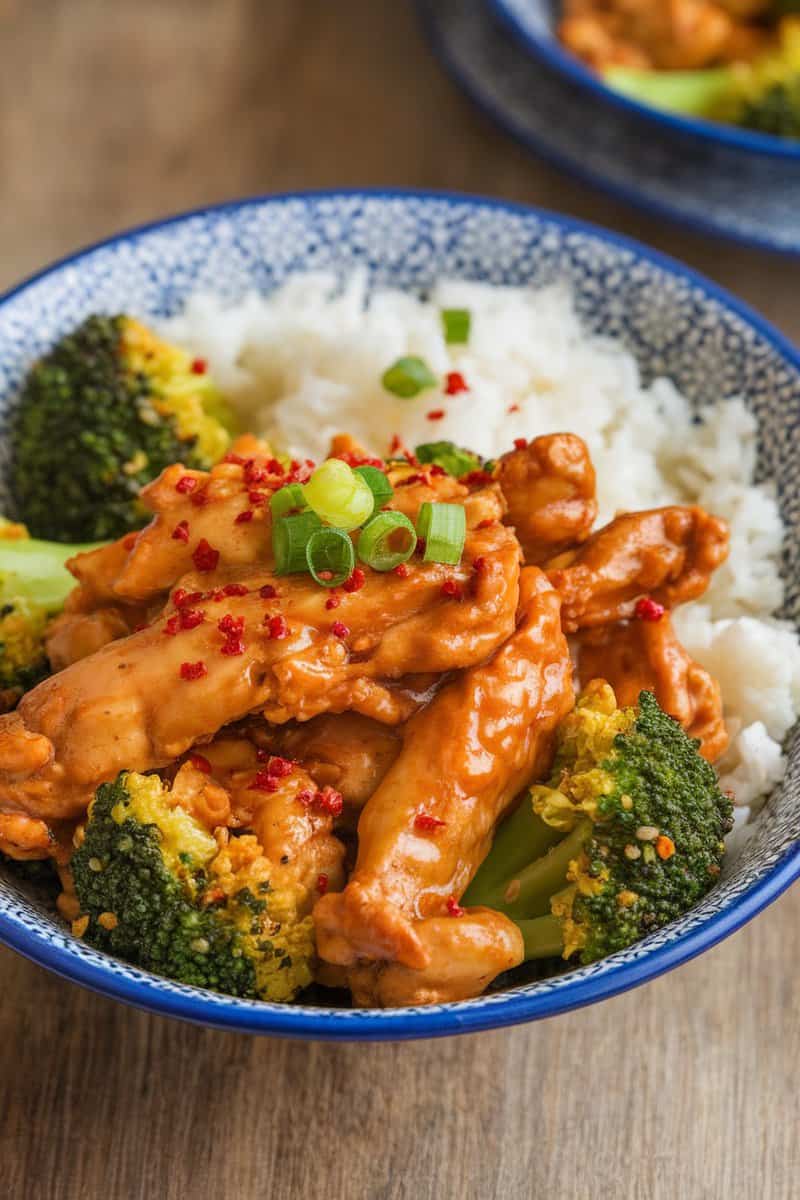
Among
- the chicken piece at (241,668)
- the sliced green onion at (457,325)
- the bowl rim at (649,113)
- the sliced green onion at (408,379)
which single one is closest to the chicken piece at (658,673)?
the chicken piece at (241,668)

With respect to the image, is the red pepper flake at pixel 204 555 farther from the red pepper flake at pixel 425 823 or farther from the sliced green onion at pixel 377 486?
the red pepper flake at pixel 425 823

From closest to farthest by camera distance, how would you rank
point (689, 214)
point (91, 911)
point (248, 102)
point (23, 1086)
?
1. point (91, 911)
2. point (23, 1086)
3. point (689, 214)
4. point (248, 102)

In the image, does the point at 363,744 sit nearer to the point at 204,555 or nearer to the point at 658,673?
the point at 204,555

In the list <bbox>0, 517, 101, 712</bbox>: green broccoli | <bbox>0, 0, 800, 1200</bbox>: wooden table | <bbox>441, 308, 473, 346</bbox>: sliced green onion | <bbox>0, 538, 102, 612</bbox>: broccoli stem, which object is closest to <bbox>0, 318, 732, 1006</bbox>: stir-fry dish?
<bbox>0, 517, 101, 712</bbox>: green broccoli

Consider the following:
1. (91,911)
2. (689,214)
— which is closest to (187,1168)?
(91,911)

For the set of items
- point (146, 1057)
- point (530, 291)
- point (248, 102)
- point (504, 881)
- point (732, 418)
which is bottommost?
point (146, 1057)

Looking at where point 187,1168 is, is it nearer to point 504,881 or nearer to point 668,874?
point 504,881
